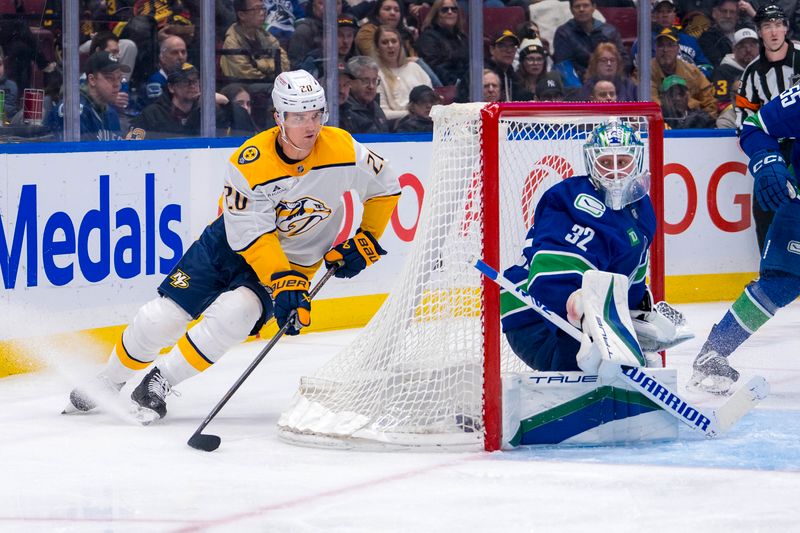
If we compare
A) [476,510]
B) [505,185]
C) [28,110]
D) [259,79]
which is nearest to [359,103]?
[259,79]

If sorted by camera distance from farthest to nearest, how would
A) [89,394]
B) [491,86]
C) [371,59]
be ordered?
[491,86] < [371,59] < [89,394]

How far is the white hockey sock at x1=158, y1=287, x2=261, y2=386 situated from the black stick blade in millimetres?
348

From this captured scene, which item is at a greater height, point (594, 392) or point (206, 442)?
point (594, 392)

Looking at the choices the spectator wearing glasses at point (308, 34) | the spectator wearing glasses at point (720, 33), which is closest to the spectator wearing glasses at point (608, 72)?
the spectator wearing glasses at point (720, 33)

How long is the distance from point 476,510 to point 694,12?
4.99m

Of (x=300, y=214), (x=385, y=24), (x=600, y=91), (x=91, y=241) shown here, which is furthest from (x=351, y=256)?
(x=600, y=91)

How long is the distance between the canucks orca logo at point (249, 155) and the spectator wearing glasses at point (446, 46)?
2840 millimetres

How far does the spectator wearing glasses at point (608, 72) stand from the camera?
7.02 metres

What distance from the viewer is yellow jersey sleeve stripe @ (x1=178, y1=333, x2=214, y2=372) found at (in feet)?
12.7

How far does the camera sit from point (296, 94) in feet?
12.2

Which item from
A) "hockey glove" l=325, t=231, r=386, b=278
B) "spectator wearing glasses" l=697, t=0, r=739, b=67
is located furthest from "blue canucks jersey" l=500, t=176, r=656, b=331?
"spectator wearing glasses" l=697, t=0, r=739, b=67

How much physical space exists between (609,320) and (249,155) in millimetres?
1049

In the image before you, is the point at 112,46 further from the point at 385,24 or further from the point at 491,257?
the point at 491,257

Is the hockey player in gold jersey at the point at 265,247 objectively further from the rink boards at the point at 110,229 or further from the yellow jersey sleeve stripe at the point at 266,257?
the rink boards at the point at 110,229
